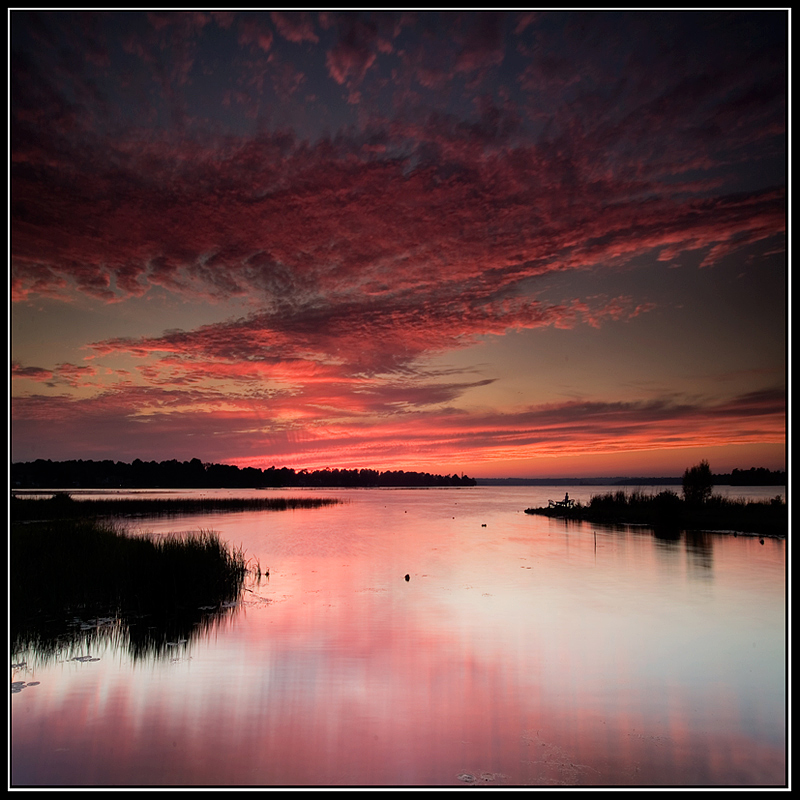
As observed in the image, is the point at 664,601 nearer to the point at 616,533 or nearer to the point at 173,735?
the point at 173,735

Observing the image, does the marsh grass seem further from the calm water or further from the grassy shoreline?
the grassy shoreline

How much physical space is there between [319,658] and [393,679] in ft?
8.40

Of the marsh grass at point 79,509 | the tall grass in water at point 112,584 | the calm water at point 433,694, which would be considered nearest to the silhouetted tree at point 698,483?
the calm water at point 433,694

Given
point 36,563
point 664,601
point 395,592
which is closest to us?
point 36,563

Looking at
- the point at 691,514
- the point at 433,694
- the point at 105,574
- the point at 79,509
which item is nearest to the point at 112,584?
the point at 105,574

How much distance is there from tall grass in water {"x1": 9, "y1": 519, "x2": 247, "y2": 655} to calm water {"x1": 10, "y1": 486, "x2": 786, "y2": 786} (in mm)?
1149

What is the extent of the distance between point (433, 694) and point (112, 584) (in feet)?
41.9

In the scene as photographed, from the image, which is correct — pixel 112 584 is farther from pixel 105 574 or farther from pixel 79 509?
pixel 79 509

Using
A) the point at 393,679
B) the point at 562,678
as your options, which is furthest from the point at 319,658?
the point at 562,678

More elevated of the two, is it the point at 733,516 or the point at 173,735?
the point at 173,735

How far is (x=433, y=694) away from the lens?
13.0 meters

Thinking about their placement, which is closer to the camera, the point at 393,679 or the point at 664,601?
the point at 393,679

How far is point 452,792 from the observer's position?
721 cm

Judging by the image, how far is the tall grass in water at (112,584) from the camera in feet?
54.5
